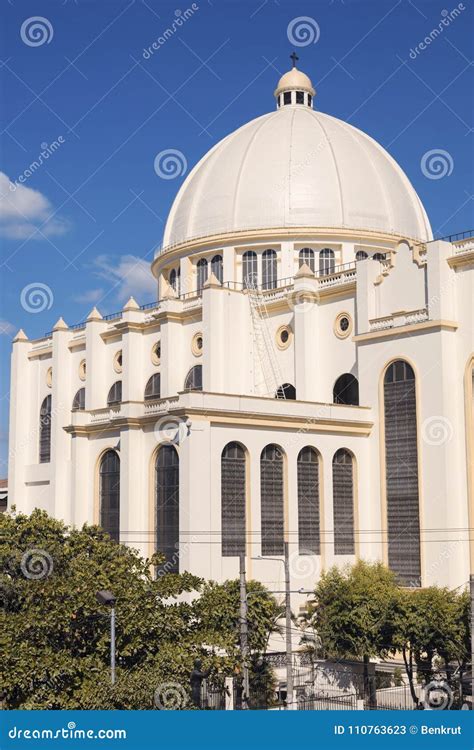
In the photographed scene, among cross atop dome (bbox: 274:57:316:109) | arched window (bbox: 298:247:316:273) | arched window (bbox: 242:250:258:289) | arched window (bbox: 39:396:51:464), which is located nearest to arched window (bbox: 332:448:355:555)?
arched window (bbox: 298:247:316:273)

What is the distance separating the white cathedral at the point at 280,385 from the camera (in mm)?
35094

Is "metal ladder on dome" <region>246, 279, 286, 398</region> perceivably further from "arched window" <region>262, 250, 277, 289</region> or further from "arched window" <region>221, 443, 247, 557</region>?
"arched window" <region>221, 443, 247, 557</region>

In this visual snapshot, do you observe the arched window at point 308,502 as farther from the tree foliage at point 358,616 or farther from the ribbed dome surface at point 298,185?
the ribbed dome surface at point 298,185

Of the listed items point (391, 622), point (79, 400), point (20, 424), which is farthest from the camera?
point (20, 424)

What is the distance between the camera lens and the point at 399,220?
4984cm

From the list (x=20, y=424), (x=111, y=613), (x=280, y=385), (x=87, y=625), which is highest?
(x=280, y=385)

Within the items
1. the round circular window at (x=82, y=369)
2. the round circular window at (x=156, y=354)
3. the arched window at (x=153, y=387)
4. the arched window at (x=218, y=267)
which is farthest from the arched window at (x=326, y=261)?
the round circular window at (x=82, y=369)

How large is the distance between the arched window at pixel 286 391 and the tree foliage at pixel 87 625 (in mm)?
16889

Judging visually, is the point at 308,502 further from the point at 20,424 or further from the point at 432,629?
the point at 20,424

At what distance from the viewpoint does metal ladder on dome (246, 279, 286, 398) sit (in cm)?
4281

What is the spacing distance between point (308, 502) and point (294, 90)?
2854 cm

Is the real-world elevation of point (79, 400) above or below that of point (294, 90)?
below

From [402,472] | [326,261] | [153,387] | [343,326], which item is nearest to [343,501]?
[402,472]

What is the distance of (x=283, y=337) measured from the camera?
42781 mm
